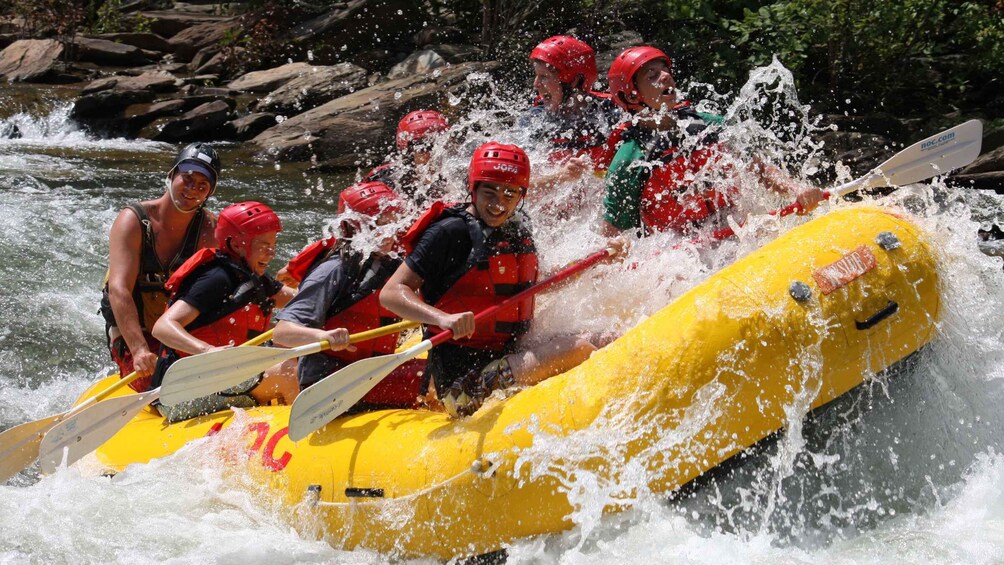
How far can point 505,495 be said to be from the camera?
347cm

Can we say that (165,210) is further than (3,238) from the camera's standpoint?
No

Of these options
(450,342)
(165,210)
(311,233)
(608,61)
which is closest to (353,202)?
(450,342)

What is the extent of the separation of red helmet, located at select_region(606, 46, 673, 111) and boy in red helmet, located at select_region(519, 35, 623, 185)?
790mm

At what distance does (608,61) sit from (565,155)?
662cm

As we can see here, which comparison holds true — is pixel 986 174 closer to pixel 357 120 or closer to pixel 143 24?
pixel 357 120

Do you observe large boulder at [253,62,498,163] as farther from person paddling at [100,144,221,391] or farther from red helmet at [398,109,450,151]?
person paddling at [100,144,221,391]

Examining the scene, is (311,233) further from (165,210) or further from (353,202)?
(353,202)

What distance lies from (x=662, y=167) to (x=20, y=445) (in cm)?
313

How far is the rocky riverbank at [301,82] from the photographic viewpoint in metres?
11.5

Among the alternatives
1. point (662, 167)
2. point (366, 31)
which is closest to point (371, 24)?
point (366, 31)

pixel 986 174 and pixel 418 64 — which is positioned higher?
pixel 986 174

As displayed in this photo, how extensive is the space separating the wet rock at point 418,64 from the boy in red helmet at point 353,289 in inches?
375

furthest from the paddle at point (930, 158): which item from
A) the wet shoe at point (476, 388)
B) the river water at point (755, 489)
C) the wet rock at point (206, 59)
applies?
the wet rock at point (206, 59)

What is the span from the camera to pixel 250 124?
42.2 ft
